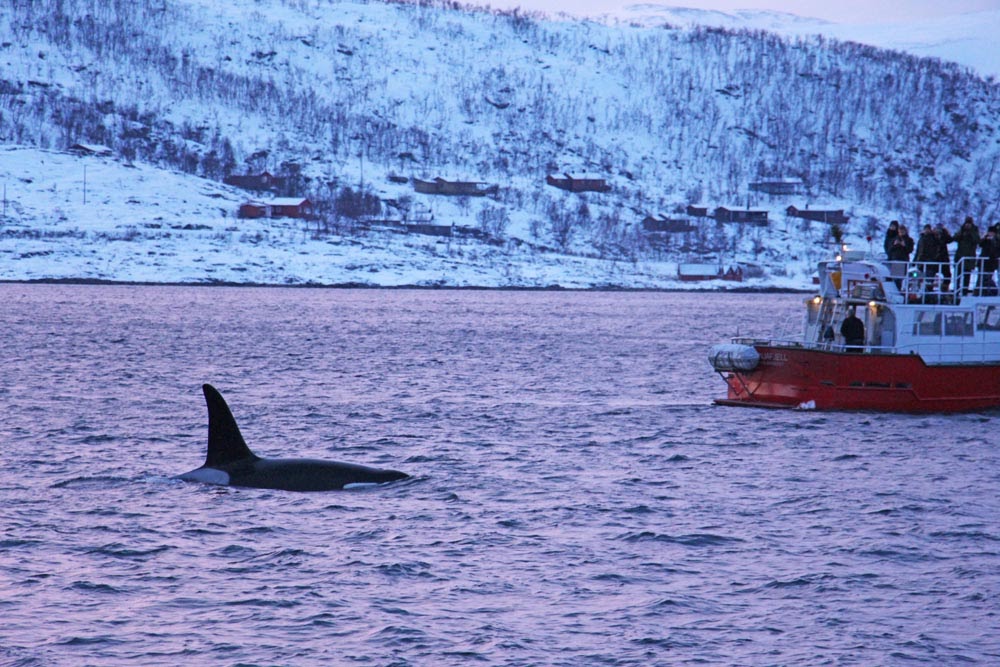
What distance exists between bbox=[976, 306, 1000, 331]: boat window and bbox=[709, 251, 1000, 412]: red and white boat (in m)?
0.03

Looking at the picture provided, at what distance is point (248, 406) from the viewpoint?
46.9 m

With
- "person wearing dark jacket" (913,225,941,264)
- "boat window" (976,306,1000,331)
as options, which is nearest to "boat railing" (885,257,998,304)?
"person wearing dark jacket" (913,225,941,264)

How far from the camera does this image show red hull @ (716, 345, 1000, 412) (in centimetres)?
4178

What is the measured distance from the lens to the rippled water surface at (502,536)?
58.6 ft

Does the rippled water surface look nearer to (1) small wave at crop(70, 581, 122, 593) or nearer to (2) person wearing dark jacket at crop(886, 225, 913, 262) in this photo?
(1) small wave at crop(70, 581, 122, 593)

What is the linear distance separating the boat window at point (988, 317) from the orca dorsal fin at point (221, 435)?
84.9ft

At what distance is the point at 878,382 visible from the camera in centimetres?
4206

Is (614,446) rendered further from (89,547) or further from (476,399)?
Answer: (89,547)

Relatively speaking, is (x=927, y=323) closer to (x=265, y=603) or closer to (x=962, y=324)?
(x=962, y=324)

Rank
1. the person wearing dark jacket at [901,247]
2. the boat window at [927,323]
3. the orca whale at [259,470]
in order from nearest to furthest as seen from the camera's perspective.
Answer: the orca whale at [259,470] → the boat window at [927,323] → the person wearing dark jacket at [901,247]

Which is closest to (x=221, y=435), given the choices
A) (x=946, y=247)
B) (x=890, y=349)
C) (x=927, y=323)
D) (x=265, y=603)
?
(x=265, y=603)

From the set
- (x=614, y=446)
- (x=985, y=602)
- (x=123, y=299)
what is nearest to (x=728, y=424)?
(x=614, y=446)

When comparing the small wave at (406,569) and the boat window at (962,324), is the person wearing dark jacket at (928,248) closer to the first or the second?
the boat window at (962,324)

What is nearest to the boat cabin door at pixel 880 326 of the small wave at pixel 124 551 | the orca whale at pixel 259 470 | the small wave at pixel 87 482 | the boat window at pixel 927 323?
the boat window at pixel 927 323
